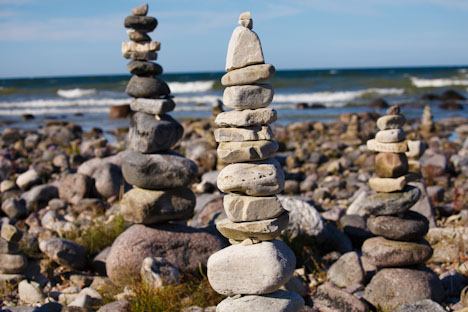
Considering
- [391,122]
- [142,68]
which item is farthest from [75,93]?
[391,122]

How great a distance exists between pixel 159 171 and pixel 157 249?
0.89m

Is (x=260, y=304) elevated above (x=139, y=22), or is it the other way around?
(x=139, y=22)

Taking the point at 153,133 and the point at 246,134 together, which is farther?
the point at 153,133

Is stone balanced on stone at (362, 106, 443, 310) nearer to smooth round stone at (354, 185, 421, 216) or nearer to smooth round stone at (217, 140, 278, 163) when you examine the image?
smooth round stone at (354, 185, 421, 216)

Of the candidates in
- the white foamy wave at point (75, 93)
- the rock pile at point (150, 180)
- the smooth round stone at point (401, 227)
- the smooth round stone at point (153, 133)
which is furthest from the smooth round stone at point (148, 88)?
the white foamy wave at point (75, 93)

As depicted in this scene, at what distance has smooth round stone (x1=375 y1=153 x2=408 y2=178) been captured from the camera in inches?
202

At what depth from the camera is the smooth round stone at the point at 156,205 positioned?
5602 millimetres

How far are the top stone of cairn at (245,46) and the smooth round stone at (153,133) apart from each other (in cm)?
214

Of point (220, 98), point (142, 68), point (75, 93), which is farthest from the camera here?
point (75, 93)

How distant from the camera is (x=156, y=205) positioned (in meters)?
5.63

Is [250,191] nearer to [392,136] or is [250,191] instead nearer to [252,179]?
[252,179]

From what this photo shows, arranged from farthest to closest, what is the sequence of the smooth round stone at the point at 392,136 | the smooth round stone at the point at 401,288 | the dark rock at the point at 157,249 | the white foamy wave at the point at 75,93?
the white foamy wave at the point at 75,93
the dark rock at the point at 157,249
the smooth round stone at the point at 392,136
the smooth round stone at the point at 401,288

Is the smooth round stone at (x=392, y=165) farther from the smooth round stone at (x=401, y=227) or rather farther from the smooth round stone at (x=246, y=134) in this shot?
the smooth round stone at (x=246, y=134)

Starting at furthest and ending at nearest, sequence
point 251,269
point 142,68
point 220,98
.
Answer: point 220,98 → point 142,68 → point 251,269
